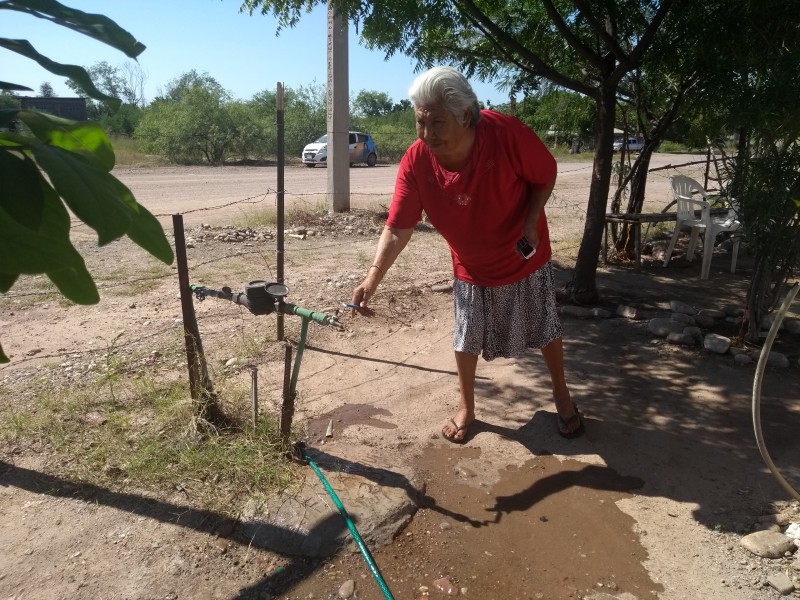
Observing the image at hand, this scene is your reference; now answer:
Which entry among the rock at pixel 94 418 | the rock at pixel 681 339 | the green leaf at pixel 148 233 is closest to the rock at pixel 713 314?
the rock at pixel 681 339

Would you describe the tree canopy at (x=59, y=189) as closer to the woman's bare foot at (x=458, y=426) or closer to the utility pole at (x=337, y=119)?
the woman's bare foot at (x=458, y=426)

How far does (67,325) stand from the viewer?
5016mm

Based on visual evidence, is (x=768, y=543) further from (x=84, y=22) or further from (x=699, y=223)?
(x=699, y=223)

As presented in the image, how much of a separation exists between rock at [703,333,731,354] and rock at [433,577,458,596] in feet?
9.38

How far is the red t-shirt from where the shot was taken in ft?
9.22

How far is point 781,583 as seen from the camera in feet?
7.91

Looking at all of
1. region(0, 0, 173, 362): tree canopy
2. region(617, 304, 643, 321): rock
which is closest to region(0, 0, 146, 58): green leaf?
region(0, 0, 173, 362): tree canopy

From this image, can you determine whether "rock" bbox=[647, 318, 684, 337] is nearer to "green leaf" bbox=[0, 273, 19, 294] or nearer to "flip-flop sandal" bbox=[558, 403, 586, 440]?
"flip-flop sandal" bbox=[558, 403, 586, 440]

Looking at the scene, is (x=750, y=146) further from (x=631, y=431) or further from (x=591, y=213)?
(x=631, y=431)

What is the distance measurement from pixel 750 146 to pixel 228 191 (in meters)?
12.9

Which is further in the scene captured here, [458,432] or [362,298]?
[458,432]

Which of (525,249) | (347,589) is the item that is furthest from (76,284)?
(525,249)

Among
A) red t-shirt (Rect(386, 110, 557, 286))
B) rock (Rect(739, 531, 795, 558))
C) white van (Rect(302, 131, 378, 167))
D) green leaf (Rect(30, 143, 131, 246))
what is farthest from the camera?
white van (Rect(302, 131, 378, 167))

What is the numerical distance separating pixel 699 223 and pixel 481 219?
525cm
